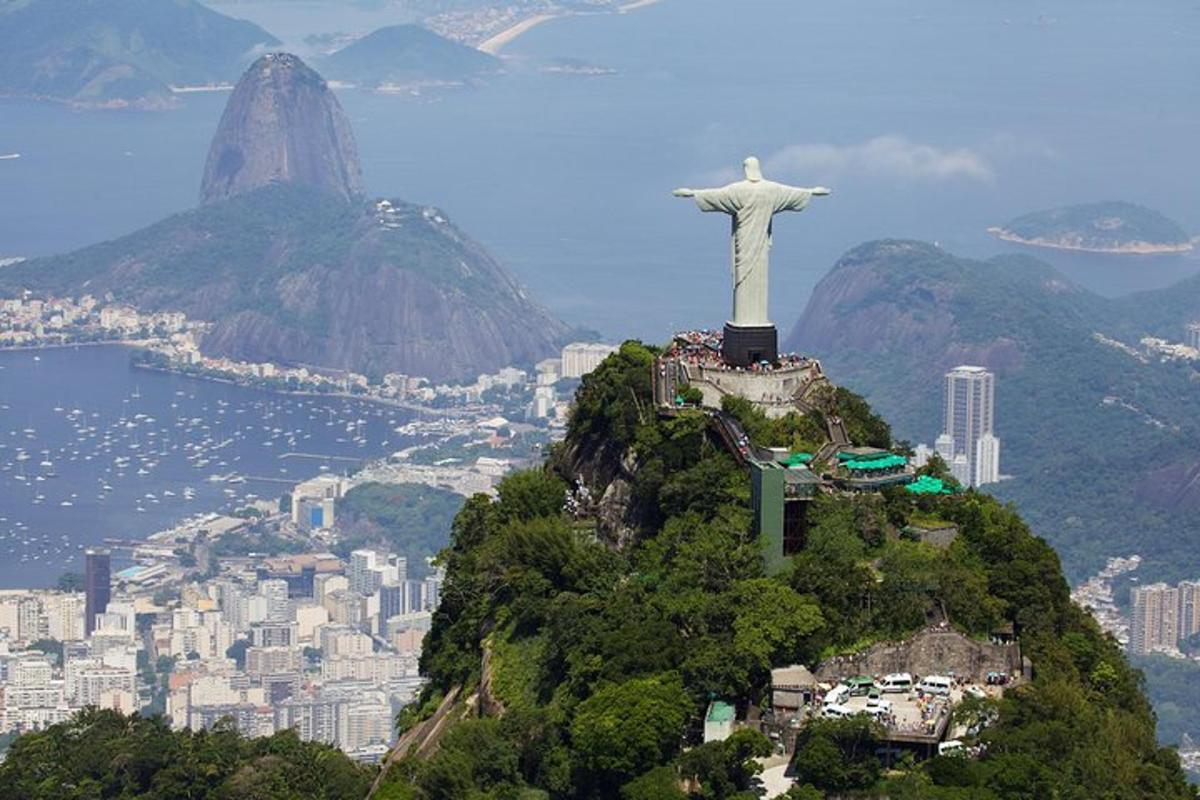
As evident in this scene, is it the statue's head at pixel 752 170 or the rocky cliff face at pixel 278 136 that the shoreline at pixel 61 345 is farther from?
the statue's head at pixel 752 170

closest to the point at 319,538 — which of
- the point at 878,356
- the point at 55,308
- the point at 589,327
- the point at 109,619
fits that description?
the point at 109,619

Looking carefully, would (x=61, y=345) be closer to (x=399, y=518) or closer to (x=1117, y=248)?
(x=399, y=518)

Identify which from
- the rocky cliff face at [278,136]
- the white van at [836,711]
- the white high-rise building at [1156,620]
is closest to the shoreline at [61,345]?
the rocky cliff face at [278,136]

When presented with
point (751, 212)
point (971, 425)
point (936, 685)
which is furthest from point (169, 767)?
point (971, 425)

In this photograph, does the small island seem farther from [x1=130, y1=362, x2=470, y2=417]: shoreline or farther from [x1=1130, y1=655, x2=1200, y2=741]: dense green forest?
[x1=1130, y1=655, x2=1200, y2=741]: dense green forest

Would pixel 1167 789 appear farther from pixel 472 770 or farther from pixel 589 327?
pixel 589 327
